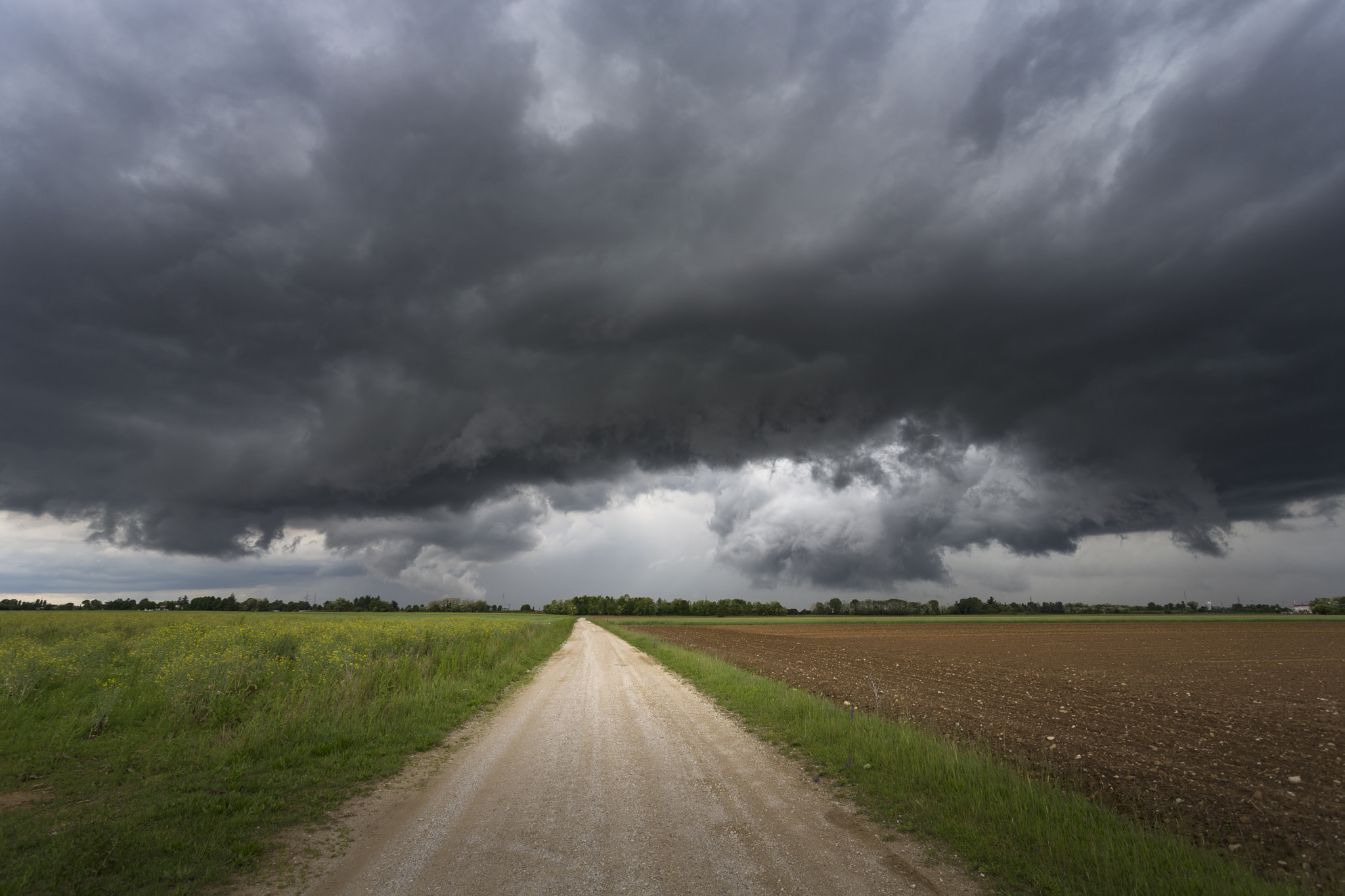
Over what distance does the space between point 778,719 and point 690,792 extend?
5904 millimetres

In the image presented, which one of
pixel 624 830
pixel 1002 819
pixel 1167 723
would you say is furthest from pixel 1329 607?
pixel 624 830

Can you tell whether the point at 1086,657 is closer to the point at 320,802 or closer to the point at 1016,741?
the point at 1016,741

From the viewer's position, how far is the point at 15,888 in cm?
558

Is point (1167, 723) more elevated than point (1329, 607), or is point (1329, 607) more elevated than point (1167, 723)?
point (1167, 723)

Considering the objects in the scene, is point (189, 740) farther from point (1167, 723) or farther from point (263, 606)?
point (263, 606)

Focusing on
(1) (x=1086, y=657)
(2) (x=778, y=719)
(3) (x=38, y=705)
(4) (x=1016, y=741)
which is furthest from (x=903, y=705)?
(1) (x=1086, y=657)

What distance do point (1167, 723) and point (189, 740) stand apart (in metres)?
23.9

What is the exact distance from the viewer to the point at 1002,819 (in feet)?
24.4

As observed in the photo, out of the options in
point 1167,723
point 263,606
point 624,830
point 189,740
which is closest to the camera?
point 624,830

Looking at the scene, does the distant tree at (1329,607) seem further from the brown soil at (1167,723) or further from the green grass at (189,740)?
the green grass at (189,740)

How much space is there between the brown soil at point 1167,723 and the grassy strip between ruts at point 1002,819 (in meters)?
1.43

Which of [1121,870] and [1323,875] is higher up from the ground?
[1121,870]

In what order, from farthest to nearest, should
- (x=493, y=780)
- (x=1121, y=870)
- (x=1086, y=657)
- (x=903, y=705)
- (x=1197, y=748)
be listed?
(x=1086, y=657)
(x=903, y=705)
(x=1197, y=748)
(x=493, y=780)
(x=1121, y=870)

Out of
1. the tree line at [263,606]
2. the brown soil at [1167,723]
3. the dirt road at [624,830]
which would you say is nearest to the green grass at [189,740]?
the dirt road at [624,830]
